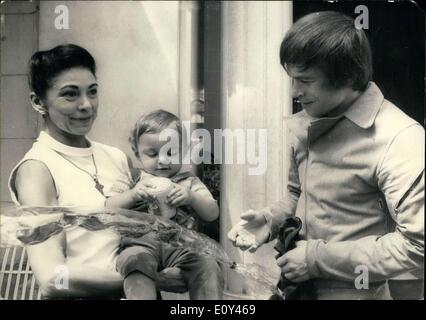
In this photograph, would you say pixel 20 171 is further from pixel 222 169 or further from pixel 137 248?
pixel 222 169

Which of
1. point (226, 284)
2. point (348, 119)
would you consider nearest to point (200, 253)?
point (226, 284)

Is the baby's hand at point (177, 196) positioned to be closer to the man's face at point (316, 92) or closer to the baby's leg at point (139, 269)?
the baby's leg at point (139, 269)

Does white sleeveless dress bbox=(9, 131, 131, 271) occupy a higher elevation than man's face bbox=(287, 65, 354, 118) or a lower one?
lower

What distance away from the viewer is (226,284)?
4199 mm

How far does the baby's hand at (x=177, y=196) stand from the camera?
4.14 metres

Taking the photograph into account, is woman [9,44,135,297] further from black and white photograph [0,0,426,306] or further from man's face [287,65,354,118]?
man's face [287,65,354,118]

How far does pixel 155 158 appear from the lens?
415cm

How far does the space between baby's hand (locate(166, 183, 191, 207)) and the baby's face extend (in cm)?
8

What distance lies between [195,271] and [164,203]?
1.18 feet

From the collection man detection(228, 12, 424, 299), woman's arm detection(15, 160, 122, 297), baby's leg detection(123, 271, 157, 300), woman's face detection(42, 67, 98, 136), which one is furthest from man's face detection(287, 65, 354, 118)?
woman's arm detection(15, 160, 122, 297)

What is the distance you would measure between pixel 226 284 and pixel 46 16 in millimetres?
1587

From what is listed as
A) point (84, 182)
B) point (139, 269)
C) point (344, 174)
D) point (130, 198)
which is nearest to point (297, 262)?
point (344, 174)

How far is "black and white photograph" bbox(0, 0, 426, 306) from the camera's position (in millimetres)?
4148

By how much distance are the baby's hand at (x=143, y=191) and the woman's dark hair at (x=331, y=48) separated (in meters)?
0.88
